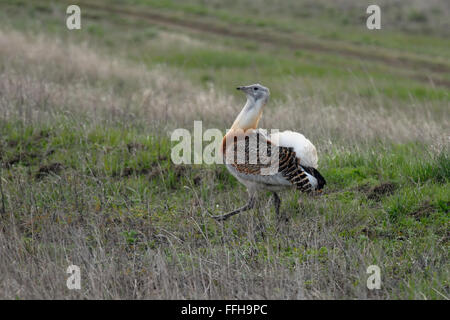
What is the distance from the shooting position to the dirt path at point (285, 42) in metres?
15.9

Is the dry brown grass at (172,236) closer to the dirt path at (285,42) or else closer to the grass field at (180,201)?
the grass field at (180,201)

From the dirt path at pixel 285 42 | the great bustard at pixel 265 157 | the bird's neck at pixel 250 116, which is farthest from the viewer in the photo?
the dirt path at pixel 285 42

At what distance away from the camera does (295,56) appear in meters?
17.1

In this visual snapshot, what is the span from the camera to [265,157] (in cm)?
549

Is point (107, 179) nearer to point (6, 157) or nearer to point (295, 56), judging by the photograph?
point (6, 157)

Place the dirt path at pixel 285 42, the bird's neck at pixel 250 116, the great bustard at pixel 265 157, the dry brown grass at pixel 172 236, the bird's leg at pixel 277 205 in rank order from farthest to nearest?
the dirt path at pixel 285 42, the bird's leg at pixel 277 205, the bird's neck at pixel 250 116, the great bustard at pixel 265 157, the dry brown grass at pixel 172 236

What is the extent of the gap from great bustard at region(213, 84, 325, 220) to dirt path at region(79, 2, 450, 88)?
978 cm

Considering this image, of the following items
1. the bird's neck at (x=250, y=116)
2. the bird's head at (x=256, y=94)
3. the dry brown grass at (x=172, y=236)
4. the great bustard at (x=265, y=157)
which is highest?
the bird's head at (x=256, y=94)

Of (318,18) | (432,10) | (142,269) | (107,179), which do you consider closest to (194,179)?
(107,179)

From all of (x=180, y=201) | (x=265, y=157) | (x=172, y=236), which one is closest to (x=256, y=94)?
(x=265, y=157)

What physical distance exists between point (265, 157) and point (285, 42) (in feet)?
44.5

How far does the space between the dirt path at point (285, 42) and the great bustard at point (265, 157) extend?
32.1 feet

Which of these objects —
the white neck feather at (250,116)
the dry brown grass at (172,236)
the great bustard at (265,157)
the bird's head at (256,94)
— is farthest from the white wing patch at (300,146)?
the dry brown grass at (172,236)
